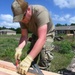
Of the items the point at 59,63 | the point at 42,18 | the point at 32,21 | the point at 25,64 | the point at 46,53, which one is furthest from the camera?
the point at 59,63

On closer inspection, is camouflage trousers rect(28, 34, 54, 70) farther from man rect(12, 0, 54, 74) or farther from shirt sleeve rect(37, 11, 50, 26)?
shirt sleeve rect(37, 11, 50, 26)

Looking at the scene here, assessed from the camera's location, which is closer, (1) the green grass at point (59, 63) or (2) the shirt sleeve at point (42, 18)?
(2) the shirt sleeve at point (42, 18)

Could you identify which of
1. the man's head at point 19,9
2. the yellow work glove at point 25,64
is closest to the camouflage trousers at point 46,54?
the yellow work glove at point 25,64

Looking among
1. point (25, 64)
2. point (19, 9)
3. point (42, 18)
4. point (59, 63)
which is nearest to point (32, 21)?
point (42, 18)

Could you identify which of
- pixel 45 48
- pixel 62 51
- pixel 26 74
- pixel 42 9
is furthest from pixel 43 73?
pixel 62 51

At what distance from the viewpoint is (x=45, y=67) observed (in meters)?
3.80

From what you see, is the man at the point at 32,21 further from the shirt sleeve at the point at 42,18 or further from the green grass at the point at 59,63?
the green grass at the point at 59,63

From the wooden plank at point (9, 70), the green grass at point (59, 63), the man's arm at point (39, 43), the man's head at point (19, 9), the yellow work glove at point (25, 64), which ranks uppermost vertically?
the man's head at point (19, 9)

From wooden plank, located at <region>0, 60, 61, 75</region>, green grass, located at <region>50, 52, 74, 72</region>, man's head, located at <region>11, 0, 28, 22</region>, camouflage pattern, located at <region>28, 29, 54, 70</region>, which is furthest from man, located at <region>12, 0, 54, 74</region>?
green grass, located at <region>50, 52, 74, 72</region>

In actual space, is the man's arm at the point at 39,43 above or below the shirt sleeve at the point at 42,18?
below

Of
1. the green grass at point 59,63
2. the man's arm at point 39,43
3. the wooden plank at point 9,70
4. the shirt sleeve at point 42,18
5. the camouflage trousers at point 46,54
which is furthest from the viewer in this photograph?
the green grass at point 59,63

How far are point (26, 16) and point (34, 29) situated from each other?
1.44 ft

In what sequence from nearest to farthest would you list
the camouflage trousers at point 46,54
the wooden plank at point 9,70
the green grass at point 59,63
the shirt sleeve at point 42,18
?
the shirt sleeve at point 42,18 < the wooden plank at point 9,70 < the camouflage trousers at point 46,54 < the green grass at point 59,63

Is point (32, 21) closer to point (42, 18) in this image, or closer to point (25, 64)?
point (42, 18)
